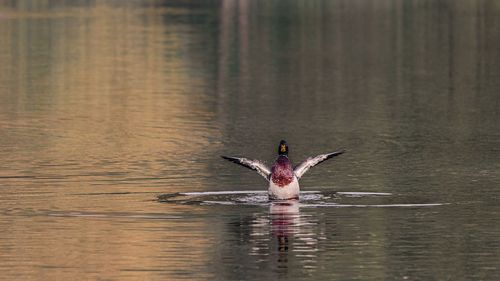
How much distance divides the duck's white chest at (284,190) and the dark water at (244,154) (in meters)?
0.27

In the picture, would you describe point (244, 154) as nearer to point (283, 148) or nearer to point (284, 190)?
point (283, 148)

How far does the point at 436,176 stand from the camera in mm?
33250

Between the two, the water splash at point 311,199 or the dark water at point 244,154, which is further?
the water splash at point 311,199

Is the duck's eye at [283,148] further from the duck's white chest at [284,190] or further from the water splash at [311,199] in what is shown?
the water splash at [311,199]

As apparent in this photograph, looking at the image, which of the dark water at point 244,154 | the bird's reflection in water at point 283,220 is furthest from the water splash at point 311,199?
the bird's reflection in water at point 283,220

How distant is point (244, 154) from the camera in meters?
38.1

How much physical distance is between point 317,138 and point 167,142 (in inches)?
131

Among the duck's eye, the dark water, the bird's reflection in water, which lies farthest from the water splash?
the duck's eye

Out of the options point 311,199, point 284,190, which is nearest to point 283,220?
point 284,190

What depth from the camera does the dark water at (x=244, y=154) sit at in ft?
79.5

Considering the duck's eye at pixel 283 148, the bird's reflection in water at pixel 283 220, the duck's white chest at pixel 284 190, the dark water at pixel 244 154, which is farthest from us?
the duck's eye at pixel 283 148

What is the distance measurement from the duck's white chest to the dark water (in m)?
0.27

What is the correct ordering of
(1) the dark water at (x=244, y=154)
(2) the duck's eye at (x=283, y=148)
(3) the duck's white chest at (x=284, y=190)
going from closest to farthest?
(1) the dark water at (x=244, y=154), (3) the duck's white chest at (x=284, y=190), (2) the duck's eye at (x=283, y=148)

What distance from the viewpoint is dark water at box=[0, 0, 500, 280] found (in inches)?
954
